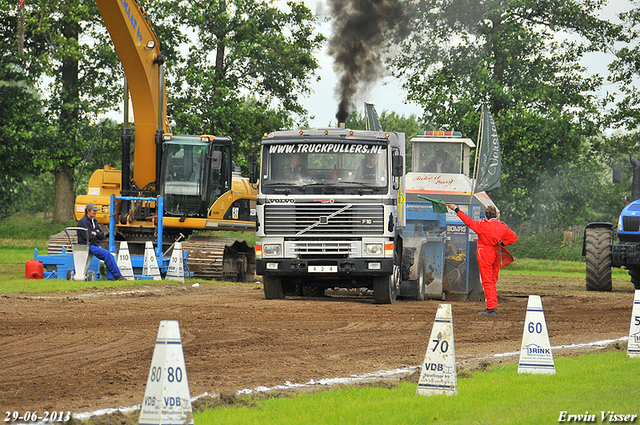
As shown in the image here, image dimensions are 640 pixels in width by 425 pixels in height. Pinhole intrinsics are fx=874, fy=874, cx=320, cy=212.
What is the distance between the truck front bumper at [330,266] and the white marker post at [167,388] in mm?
11132

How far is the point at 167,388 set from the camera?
17.9 feet

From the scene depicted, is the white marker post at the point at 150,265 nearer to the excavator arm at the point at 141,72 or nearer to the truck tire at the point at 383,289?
the excavator arm at the point at 141,72

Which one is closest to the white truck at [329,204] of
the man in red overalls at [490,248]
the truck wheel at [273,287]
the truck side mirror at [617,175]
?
the truck wheel at [273,287]

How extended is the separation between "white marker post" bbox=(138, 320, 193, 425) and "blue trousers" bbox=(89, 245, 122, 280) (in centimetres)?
1550

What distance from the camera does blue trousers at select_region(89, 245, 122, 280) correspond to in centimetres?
2052

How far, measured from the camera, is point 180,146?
23.3 meters

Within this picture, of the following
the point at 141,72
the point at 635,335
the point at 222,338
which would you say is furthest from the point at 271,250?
the point at 635,335

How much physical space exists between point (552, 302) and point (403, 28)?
504 inches

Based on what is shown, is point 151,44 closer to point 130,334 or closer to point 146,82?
point 146,82

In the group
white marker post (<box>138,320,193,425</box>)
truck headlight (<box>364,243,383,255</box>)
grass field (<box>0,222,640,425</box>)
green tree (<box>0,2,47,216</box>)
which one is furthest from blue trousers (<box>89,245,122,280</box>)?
green tree (<box>0,2,47,216</box>)

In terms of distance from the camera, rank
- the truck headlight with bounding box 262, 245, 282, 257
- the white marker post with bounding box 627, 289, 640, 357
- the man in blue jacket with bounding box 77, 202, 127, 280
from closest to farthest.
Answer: the white marker post with bounding box 627, 289, 640, 357 < the truck headlight with bounding box 262, 245, 282, 257 < the man in blue jacket with bounding box 77, 202, 127, 280

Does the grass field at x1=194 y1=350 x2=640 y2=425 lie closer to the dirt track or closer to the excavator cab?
the dirt track

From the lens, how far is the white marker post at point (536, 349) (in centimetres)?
909

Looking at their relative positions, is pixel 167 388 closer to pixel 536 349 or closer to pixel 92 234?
pixel 536 349
